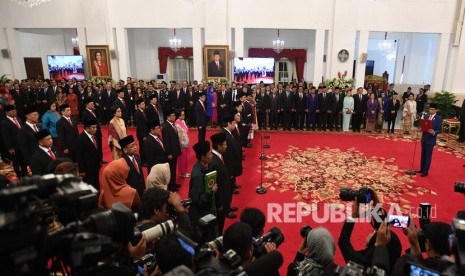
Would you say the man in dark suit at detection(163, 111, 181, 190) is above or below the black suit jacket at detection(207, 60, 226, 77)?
below

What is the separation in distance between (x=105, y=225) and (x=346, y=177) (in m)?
6.56

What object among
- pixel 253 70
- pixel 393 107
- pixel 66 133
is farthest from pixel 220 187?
pixel 253 70

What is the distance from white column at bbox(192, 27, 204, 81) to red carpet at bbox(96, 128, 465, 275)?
4803 mm

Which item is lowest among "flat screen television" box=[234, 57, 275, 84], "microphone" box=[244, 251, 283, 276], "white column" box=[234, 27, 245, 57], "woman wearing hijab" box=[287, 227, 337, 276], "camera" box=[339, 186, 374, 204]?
"woman wearing hijab" box=[287, 227, 337, 276]

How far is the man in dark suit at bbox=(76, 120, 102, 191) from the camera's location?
18.4ft

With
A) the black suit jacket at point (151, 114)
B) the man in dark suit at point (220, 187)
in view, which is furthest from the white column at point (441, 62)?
the man in dark suit at point (220, 187)

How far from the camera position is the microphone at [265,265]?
6.64 feet

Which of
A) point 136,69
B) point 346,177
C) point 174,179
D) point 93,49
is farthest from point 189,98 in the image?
point 136,69

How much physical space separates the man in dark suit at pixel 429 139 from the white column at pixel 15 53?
16472 millimetres

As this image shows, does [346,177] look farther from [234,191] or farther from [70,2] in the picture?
[70,2]

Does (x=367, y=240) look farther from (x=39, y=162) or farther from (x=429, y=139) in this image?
(x=429, y=139)

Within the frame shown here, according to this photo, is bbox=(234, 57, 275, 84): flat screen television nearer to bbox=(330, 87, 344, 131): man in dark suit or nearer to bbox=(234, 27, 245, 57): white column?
bbox=(234, 27, 245, 57): white column

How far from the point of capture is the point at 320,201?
6.16m

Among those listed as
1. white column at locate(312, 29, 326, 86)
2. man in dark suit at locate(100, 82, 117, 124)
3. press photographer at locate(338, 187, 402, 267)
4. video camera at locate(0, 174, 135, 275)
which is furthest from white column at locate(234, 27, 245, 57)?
video camera at locate(0, 174, 135, 275)
